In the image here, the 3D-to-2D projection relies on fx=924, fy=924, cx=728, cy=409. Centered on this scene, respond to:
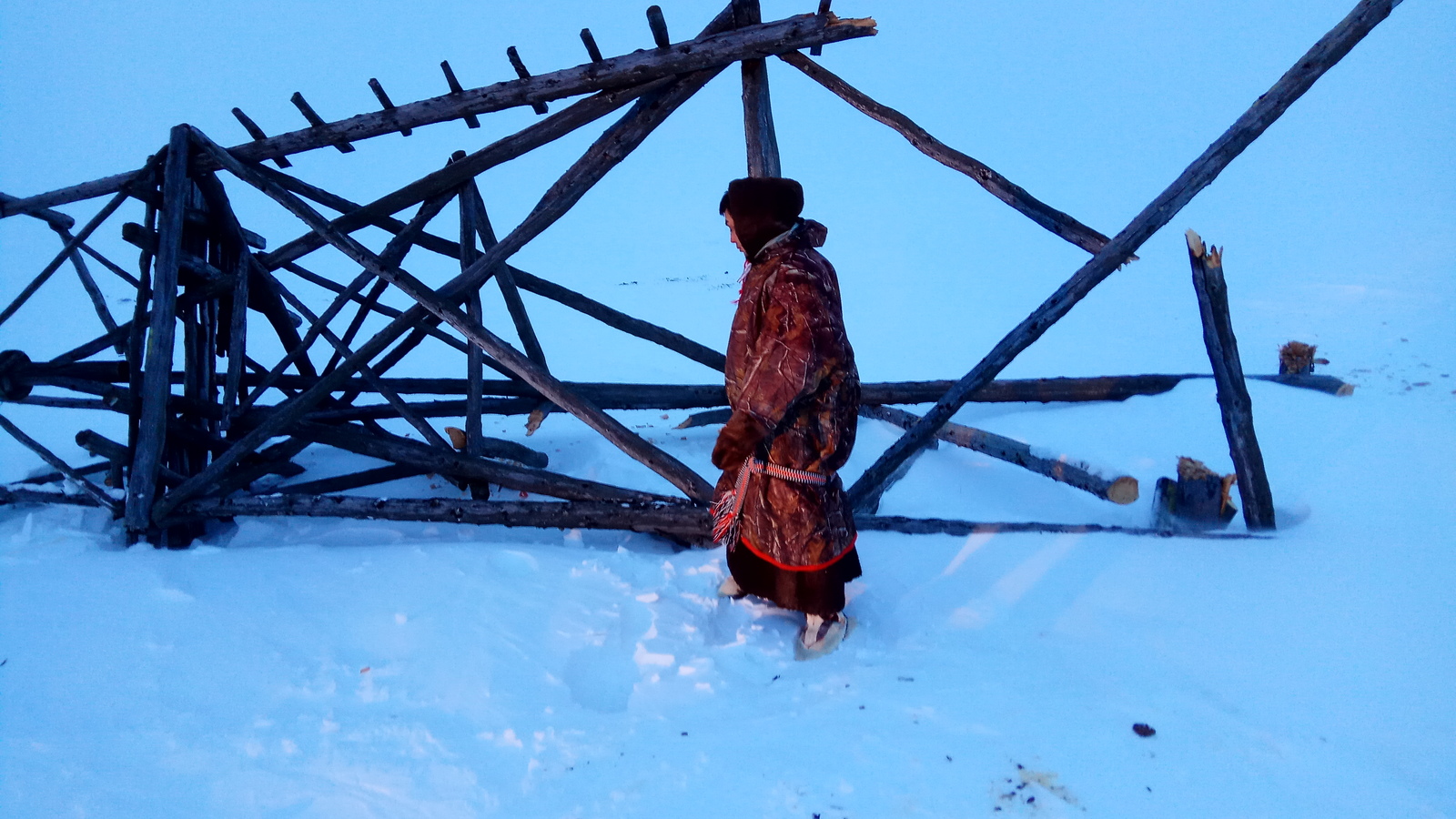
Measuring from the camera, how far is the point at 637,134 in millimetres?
4359

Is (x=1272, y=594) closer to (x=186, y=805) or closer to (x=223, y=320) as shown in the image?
(x=186, y=805)

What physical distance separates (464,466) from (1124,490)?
351 centimetres

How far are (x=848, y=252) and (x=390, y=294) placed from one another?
297 inches

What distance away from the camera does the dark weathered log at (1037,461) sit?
492 centimetres

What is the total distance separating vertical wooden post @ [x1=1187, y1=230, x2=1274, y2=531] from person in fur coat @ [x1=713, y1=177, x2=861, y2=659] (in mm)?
2312

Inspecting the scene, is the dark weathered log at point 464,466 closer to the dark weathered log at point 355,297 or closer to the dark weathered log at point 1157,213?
the dark weathered log at point 355,297

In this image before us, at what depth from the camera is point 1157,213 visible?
439 centimetres

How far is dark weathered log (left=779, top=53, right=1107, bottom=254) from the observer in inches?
179

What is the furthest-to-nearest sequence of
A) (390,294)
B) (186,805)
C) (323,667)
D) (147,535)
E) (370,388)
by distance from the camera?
(390,294) < (370,388) < (147,535) < (323,667) < (186,805)

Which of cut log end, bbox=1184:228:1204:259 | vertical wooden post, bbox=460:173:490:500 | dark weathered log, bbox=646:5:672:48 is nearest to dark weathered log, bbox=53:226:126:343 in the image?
vertical wooden post, bbox=460:173:490:500

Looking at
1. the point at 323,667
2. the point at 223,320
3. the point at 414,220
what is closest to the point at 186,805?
the point at 323,667

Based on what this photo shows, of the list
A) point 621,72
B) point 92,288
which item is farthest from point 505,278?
point 92,288

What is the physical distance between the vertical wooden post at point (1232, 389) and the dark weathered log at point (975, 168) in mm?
552

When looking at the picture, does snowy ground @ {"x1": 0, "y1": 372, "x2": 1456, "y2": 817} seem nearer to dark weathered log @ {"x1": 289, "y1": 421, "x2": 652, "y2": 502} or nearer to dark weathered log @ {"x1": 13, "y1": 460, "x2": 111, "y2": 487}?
dark weathered log @ {"x1": 289, "y1": 421, "x2": 652, "y2": 502}
